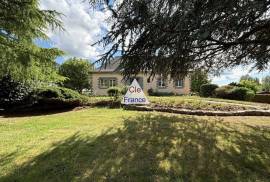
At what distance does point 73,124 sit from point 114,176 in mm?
4352

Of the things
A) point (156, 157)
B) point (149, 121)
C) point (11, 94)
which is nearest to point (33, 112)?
point (11, 94)

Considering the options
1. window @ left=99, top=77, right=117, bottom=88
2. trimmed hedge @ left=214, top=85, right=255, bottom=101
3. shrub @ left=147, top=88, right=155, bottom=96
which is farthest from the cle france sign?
window @ left=99, top=77, right=117, bottom=88

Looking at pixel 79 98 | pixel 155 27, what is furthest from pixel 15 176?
pixel 79 98

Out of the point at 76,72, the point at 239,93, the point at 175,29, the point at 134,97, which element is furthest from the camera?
the point at 76,72

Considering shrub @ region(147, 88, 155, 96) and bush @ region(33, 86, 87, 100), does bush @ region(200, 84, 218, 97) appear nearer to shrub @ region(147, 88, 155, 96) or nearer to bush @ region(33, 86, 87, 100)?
shrub @ region(147, 88, 155, 96)

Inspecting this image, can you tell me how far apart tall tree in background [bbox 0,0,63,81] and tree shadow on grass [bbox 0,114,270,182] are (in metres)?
3.97

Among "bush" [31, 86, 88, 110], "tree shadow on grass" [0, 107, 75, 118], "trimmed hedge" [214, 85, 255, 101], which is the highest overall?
"trimmed hedge" [214, 85, 255, 101]

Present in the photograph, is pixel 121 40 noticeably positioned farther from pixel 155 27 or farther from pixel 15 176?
pixel 15 176

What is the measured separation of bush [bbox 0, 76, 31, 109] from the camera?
13.8 metres

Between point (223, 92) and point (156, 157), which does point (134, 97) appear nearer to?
point (156, 157)

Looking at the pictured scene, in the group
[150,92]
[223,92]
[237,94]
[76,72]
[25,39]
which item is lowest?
[237,94]

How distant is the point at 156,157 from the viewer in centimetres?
579

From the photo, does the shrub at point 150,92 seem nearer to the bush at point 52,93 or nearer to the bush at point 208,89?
the bush at point 208,89

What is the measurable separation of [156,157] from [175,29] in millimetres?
2503
